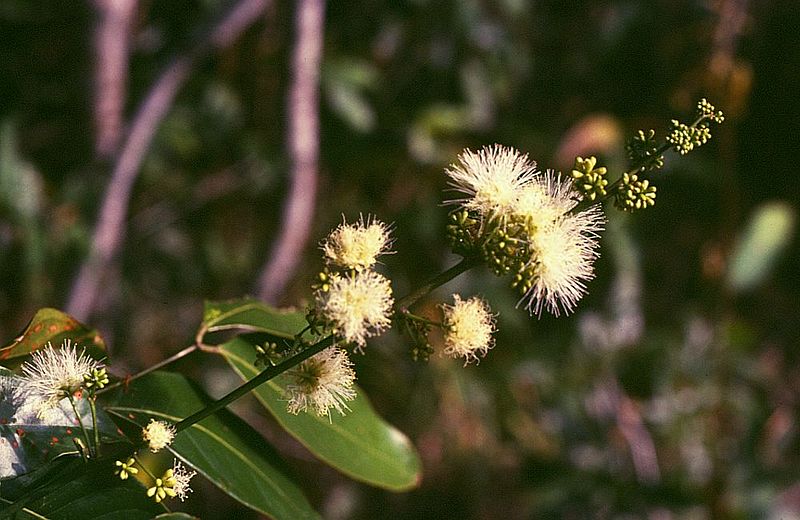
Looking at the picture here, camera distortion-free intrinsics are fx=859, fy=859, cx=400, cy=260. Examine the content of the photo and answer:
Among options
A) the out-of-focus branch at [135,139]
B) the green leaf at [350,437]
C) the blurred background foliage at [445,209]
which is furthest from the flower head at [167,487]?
the blurred background foliage at [445,209]

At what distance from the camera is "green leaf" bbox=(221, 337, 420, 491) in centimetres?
62

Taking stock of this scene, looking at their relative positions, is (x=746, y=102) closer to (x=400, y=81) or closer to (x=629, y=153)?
(x=400, y=81)

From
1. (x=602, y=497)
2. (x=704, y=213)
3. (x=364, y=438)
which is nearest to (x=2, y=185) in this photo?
(x=364, y=438)

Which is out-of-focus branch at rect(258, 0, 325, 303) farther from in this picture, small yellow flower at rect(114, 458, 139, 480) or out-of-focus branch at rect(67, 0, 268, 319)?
small yellow flower at rect(114, 458, 139, 480)

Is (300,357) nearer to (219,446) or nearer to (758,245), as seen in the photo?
(219,446)

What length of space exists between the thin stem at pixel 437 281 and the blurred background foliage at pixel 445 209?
4.38 feet

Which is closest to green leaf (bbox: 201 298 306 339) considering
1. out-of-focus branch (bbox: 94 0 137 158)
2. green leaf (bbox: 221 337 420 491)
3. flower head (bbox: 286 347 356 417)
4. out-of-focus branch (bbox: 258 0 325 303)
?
green leaf (bbox: 221 337 420 491)

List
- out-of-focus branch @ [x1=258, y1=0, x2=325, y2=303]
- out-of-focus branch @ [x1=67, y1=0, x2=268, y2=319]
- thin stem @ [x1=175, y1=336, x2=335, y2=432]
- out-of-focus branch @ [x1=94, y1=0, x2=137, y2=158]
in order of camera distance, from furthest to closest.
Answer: out-of-focus branch @ [x1=94, y1=0, x2=137, y2=158], out-of-focus branch @ [x1=67, y1=0, x2=268, y2=319], out-of-focus branch @ [x1=258, y1=0, x2=325, y2=303], thin stem @ [x1=175, y1=336, x2=335, y2=432]

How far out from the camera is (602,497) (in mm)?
1861

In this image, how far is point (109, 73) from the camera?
1698 mm

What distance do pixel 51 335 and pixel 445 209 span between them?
1470 mm

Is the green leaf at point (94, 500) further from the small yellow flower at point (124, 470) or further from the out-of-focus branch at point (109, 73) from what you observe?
the out-of-focus branch at point (109, 73)

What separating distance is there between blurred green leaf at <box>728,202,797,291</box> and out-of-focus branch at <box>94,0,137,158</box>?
1317mm

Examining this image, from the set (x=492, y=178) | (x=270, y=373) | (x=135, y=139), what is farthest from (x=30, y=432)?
(x=135, y=139)
